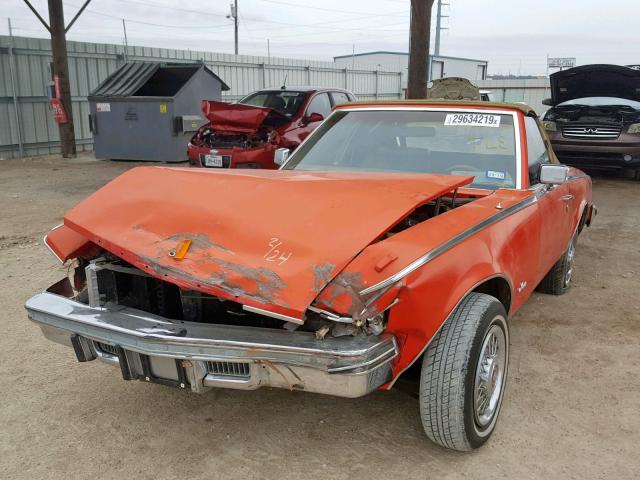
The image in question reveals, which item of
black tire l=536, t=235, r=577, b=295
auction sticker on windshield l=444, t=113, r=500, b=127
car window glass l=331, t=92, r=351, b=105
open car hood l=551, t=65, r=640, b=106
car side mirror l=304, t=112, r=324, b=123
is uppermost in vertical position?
open car hood l=551, t=65, r=640, b=106

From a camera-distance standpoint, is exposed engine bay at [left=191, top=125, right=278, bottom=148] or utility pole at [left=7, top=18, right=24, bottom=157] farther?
utility pole at [left=7, top=18, right=24, bottom=157]

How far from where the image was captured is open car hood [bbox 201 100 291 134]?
332 inches

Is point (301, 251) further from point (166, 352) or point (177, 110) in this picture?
point (177, 110)

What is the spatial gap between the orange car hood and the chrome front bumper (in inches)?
7.5

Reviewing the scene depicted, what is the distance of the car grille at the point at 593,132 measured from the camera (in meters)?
9.62

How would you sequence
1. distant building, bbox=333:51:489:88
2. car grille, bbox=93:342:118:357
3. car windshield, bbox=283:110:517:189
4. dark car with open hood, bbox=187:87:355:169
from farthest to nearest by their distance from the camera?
1. distant building, bbox=333:51:489:88
2. dark car with open hood, bbox=187:87:355:169
3. car windshield, bbox=283:110:517:189
4. car grille, bbox=93:342:118:357

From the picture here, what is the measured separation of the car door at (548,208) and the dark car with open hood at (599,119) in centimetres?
608

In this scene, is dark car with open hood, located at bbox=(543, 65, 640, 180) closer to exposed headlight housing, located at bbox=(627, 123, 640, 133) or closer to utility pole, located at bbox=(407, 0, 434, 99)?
exposed headlight housing, located at bbox=(627, 123, 640, 133)

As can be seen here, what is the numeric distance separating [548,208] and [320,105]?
7024 millimetres

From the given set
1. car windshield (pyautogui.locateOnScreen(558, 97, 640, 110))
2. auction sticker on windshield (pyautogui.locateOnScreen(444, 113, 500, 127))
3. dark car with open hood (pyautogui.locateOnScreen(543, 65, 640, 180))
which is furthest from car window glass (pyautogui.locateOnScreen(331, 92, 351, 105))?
auction sticker on windshield (pyautogui.locateOnScreen(444, 113, 500, 127))

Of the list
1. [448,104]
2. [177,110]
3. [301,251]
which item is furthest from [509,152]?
[177,110]

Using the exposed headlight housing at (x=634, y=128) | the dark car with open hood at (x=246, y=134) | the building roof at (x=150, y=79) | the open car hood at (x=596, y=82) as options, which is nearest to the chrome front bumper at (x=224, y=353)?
the dark car with open hood at (x=246, y=134)

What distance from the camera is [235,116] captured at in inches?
334

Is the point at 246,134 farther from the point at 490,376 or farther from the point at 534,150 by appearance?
the point at 490,376
